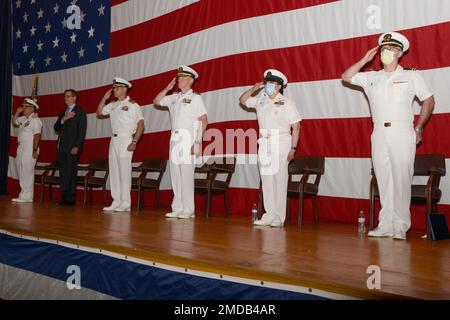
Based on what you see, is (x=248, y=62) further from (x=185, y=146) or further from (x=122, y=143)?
(x=122, y=143)

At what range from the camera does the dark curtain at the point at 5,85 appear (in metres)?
9.24

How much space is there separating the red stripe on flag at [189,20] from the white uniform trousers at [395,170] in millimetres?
1918

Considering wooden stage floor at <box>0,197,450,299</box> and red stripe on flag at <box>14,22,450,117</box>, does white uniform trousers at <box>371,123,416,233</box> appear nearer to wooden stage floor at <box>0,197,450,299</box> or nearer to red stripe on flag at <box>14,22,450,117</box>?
wooden stage floor at <box>0,197,450,299</box>

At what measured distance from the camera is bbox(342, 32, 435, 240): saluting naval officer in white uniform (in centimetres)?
375

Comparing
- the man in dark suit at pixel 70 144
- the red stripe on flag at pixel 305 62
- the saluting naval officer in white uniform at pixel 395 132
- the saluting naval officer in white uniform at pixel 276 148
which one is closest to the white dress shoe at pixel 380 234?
the saluting naval officer in white uniform at pixel 395 132

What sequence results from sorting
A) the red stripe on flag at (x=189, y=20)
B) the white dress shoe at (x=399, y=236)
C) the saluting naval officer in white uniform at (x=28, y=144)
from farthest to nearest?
the saluting naval officer in white uniform at (x=28, y=144) < the red stripe on flag at (x=189, y=20) < the white dress shoe at (x=399, y=236)

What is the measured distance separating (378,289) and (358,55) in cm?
335

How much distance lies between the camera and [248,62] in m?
5.77

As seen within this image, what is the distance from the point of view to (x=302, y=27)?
5242 mm

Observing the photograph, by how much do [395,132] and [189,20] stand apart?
3658 mm

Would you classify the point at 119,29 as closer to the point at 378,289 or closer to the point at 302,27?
the point at 302,27

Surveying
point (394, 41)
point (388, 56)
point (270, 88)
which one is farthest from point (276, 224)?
point (394, 41)

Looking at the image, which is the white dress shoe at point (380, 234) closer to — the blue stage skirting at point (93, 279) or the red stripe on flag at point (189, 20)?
the blue stage skirting at point (93, 279)
